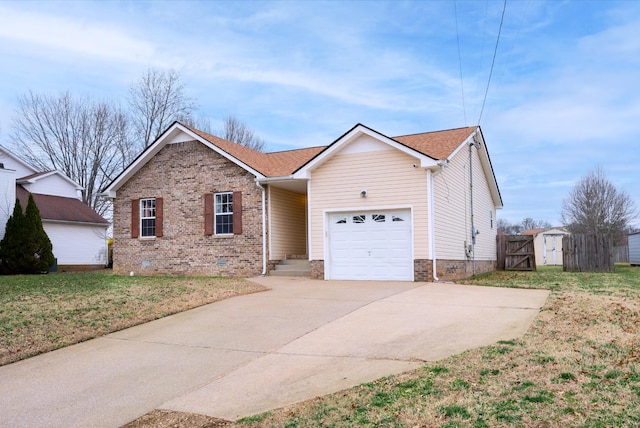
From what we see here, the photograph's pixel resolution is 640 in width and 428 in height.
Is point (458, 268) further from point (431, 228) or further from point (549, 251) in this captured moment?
point (549, 251)

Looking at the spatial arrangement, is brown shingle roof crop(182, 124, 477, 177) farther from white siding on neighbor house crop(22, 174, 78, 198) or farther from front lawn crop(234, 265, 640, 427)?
white siding on neighbor house crop(22, 174, 78, 198)

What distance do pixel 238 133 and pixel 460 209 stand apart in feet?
94.6

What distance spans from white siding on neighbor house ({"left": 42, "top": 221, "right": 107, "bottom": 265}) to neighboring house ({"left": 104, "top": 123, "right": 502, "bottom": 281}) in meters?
9.25

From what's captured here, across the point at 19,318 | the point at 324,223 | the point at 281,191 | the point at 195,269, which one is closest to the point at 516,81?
the point at 324,223

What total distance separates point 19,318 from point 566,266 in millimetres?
21284

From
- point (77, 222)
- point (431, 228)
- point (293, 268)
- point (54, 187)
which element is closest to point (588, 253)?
point (431, 228)

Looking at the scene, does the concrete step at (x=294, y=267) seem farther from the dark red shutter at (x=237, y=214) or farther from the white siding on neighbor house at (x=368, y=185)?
the dark red shutter at (x=237, y=214)

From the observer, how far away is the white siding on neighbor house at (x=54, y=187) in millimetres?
29256

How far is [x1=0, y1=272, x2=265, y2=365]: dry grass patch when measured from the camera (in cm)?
873

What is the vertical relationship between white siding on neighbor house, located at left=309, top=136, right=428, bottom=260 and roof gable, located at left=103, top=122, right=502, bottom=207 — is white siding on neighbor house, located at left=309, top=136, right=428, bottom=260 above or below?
below

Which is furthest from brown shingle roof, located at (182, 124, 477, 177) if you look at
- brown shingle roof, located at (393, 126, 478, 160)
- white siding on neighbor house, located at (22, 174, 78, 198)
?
white siding on neighbor house, located at (22, 174, 78, 198)

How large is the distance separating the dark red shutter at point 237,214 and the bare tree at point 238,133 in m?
25.4

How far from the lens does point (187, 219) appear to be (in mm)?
19375

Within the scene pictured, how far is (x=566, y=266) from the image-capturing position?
913 inches
